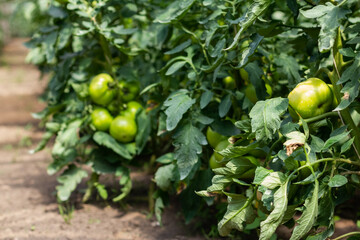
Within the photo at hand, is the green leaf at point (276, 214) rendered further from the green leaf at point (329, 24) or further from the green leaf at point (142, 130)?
the green leaf at point (142, 130)

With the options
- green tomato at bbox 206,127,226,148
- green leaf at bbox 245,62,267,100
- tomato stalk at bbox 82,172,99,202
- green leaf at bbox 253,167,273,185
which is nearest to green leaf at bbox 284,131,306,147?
green leaf at bbox 253,167,273,185

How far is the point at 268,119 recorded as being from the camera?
4.24ft

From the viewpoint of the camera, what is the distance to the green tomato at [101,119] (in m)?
2.16

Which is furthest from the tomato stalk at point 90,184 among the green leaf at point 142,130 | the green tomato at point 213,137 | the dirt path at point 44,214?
the green tomato at point 213,137

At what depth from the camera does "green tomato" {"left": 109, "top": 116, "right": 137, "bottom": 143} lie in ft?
6.97

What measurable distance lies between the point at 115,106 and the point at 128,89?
109 mm

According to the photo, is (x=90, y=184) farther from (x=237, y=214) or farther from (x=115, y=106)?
(x=237, y=214)

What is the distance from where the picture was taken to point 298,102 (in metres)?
1.38

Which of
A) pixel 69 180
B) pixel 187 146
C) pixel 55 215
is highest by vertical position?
pixel 187 146

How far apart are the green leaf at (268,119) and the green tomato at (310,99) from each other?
0.08m

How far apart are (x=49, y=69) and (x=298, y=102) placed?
6.05 feet

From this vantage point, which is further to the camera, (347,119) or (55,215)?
(55,215)

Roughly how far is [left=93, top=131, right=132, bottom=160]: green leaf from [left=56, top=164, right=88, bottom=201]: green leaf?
22cm

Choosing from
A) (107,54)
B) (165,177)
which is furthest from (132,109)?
(165,177)
